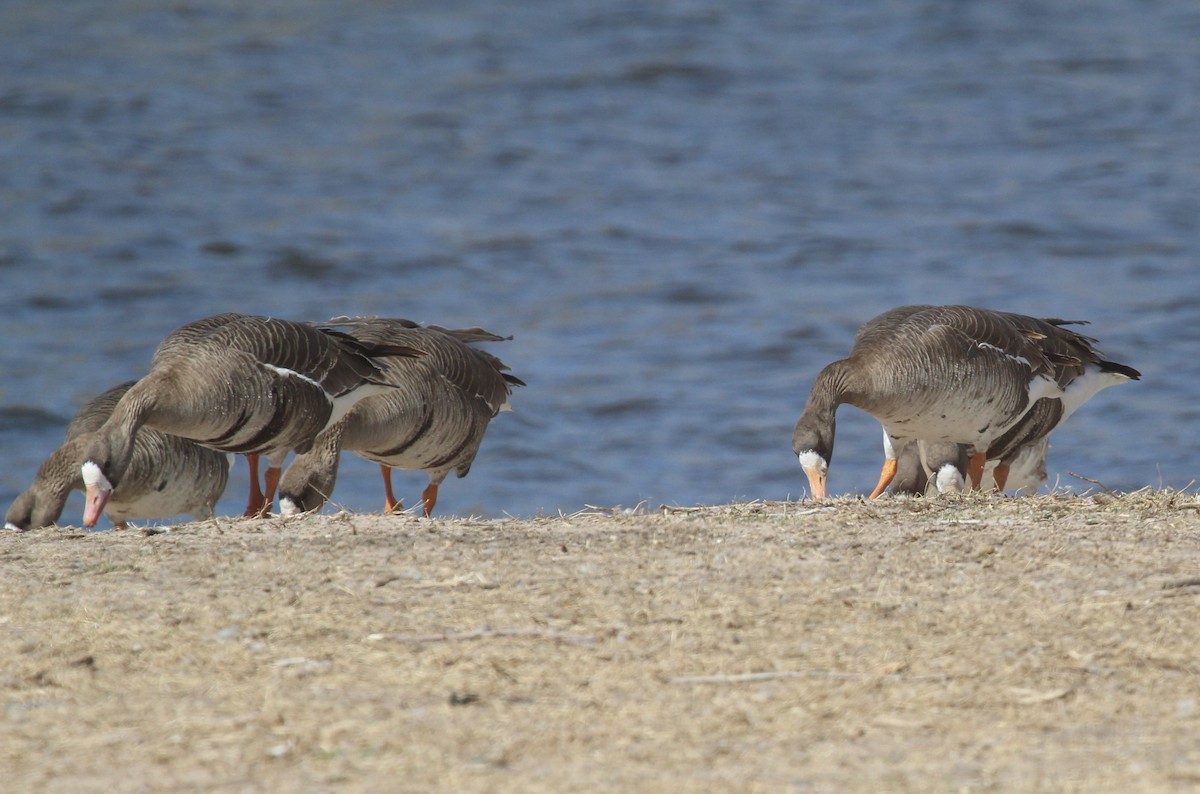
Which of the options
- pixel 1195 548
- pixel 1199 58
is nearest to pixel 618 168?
pixel 1199 58

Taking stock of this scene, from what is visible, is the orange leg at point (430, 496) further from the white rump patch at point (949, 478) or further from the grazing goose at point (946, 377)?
the white rump patch at point (949, 478)

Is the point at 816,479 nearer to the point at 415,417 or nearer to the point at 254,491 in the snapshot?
the point at 415,417

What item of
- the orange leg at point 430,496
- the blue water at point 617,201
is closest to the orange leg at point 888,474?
the orange leg at point 430,496

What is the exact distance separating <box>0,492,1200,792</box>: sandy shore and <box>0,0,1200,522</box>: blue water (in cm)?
910

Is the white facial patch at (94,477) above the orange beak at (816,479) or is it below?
above

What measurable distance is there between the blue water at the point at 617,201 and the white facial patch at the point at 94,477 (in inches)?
271

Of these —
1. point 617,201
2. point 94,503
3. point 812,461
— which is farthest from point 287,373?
point 617,201

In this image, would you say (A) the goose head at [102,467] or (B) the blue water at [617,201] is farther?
(B) the blue water at [617,201]

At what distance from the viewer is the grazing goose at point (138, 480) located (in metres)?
11.1

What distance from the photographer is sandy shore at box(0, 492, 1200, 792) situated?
4605mm

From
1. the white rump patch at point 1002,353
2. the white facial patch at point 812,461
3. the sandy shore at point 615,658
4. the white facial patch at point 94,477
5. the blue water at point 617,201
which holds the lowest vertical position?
the blue water at point 617,201

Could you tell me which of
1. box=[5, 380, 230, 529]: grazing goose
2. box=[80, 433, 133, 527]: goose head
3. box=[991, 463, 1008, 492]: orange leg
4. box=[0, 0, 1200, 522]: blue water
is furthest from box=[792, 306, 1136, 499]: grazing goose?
box=[0, 0, 1200, 522]: blue water

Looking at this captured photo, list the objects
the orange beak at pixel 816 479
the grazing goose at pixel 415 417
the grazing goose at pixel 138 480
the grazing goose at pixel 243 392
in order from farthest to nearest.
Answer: the grazing goose at pixel 138 480
the grazing goose at pixel 415 417
the orange beak at pixel 816 479
the grazing goose at pixel 243 392

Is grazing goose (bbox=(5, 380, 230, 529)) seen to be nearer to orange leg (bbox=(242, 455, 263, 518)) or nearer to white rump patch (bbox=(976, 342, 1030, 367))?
orange leg (bbox=(242, 455, 263, 518))
